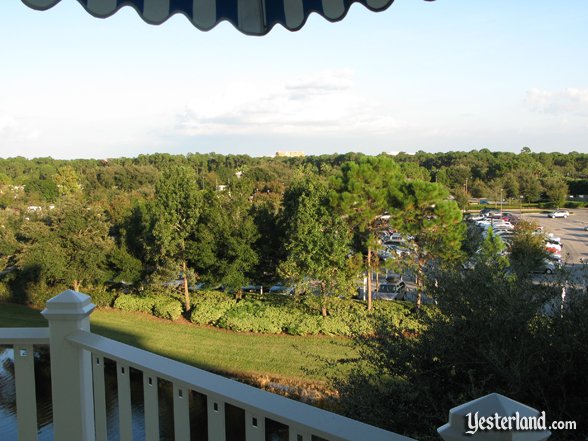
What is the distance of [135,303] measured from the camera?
14750 mm

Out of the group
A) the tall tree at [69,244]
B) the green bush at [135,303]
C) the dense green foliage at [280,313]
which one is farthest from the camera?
the green bush at [135,303]

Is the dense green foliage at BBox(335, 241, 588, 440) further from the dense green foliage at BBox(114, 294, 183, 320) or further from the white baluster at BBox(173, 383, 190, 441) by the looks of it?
the dense green foliage at BBox(114, 294, 183, 320)

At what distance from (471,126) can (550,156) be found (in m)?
21.4

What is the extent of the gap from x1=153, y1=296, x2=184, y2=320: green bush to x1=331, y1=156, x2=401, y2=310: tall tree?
535cm

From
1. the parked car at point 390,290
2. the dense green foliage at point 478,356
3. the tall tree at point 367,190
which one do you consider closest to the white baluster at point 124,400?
the dense green foliage at point 478,356

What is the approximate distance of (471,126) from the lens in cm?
1661

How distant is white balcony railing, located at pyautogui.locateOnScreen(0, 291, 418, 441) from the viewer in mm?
1047

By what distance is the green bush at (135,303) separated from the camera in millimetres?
14625

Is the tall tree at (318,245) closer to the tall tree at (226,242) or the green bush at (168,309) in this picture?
the tall tree at (226,242)

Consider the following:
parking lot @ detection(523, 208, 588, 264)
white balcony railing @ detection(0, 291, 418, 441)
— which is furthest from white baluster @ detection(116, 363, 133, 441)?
parking lot @ detection(523, 208, 588, 264)

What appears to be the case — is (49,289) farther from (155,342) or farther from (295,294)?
(295,294)

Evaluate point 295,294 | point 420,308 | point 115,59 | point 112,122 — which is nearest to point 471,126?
point 295,294

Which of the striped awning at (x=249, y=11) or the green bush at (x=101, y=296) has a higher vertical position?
the striped awning at (x=249, y=11)
